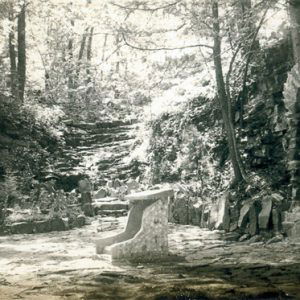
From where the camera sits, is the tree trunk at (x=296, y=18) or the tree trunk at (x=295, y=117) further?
the tree trunk at (x=296, y=18)

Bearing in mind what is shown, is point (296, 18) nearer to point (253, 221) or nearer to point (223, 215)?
point (253, 221)

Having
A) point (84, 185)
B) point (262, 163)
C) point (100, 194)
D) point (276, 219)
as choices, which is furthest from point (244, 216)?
point (84, 185)

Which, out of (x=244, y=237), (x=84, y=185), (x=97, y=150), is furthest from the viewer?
(x=97, y=150)

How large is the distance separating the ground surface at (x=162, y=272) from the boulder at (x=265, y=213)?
2.30 feet

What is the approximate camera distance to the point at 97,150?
740 inches

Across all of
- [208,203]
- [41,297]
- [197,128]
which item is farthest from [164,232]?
[197,128]

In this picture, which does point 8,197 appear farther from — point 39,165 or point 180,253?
point 180,253

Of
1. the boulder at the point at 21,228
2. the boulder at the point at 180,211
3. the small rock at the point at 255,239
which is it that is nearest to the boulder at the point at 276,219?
the small rock at the point at 255,239

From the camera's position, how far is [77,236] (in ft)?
30.6

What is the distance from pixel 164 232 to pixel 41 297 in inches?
104

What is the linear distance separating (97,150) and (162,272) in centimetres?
1382

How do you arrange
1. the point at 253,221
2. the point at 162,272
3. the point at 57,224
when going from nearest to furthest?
the point at 162,272 → the point at 253,221 → the point at 57,224

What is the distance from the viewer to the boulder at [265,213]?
8.02 m

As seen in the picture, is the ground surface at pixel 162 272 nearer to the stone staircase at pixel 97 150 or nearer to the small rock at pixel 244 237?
the small rock at pixel 244 237
